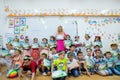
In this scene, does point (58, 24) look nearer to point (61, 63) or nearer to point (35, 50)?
point (35, 50)

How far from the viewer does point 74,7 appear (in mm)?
4879

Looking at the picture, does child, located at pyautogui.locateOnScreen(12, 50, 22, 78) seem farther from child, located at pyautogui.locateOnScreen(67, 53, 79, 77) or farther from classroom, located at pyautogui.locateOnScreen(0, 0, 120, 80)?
child, located at pyautogui.locateOnScreen(67, 53, 79, 77)

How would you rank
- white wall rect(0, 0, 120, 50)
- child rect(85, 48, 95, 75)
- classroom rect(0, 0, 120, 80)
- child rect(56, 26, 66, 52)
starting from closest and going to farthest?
child rect(85, 48, 95, 75) < child rect(56, 26, 66, 52) < classroom rect(0, 0, 120, 80) < white wall rect(0, 0, 120, 50)

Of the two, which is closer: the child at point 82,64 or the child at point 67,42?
the child at point 82,64

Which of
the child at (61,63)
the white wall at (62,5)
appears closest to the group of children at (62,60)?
the child at (61,63)

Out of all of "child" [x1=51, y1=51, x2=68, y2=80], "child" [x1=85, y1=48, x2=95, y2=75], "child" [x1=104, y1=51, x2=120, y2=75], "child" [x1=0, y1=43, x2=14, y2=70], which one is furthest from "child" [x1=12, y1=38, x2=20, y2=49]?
"child" [x1=104, y1=51, x2=120, y2=75]

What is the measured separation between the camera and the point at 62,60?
3.69 metres

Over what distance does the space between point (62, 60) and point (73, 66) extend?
0.91 ft

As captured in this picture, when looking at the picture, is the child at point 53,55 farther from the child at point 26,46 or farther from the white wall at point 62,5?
the white wall at point 62,5

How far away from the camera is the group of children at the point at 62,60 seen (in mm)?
3701

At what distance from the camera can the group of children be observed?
12.1 feet

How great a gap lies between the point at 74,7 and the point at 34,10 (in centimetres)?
92

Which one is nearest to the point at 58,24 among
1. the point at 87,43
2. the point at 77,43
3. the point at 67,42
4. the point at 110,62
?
the point at 67,42

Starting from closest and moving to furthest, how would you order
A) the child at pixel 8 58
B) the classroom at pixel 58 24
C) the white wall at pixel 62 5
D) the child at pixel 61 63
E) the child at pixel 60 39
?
1. the child at pixel 61 63
2. the child at pixel 8 58
3. the child at pixel 60 39
4. the classroom at pixel 58 24
5. the white wall at pixel 62 5
